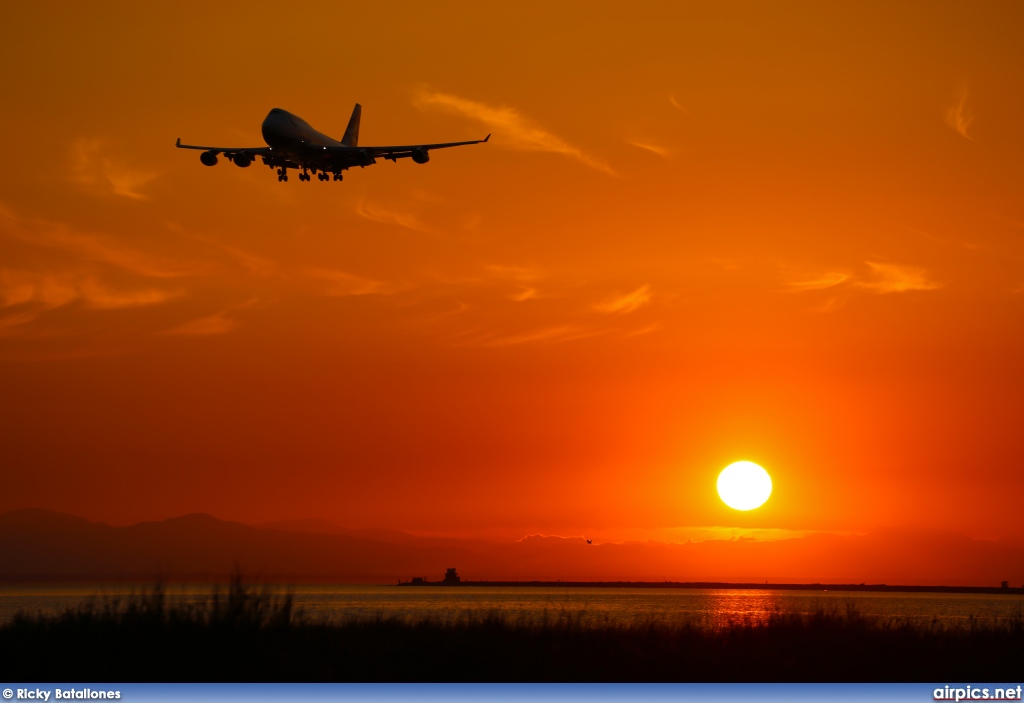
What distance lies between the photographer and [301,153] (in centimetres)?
7625

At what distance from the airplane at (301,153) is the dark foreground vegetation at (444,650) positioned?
3766cm

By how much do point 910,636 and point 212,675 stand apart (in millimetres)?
27158

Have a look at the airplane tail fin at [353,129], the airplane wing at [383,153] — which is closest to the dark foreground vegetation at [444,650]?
the airplane wing at [383,153]

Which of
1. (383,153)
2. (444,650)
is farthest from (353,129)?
(444,650)

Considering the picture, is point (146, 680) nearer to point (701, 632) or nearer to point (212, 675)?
point (212, 675)

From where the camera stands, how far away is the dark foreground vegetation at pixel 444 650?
35.9 meters

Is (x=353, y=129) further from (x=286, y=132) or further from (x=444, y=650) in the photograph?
(x=444, y=650)

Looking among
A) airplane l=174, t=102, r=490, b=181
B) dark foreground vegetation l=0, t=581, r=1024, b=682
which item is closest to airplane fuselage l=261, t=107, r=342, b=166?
airplane l=174, t=102, r=490, b=181

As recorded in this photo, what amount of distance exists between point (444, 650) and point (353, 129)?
91790 millimetres

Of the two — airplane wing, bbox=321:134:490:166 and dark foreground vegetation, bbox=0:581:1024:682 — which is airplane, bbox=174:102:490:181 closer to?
airplane wing, bbox=321:134:490:166

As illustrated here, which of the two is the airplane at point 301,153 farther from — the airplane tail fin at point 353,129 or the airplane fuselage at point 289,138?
the airplane tail fin at point 353,129

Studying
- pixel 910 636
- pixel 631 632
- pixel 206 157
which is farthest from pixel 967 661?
pixel 206 157

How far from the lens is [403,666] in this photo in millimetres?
39375

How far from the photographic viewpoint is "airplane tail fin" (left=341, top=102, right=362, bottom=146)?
121 m
